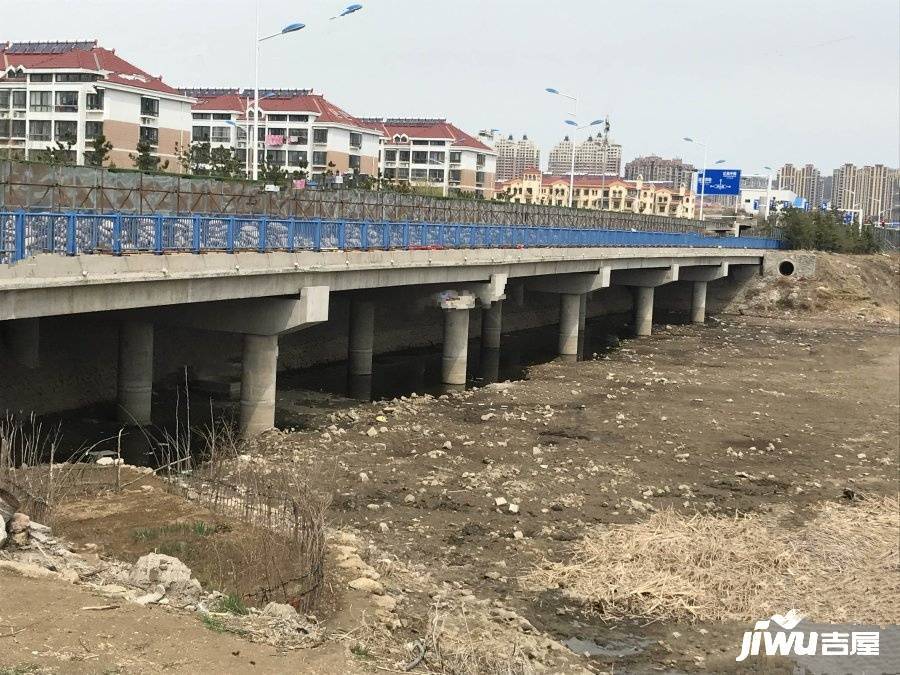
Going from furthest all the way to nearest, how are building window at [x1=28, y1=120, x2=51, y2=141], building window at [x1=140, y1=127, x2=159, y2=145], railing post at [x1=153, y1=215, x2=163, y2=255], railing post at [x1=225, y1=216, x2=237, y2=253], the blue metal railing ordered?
building window at [x1=140, y1=127, x2=159, y2=145]
building window at [x1=28, y1=120, x2=51, y2=141]
railing post at [x1=225, y1=216, x2=237, y2=253]
railing post at [x1=153, y1=215, x2=163, y2=255]
the blue metal railing

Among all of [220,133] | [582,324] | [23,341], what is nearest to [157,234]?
[23,341]

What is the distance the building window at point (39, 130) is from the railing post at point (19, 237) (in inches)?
2580

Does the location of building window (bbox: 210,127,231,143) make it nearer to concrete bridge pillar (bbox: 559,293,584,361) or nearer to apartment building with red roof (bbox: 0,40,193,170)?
apartment building with red roof (bbox: 0,40,193,170)

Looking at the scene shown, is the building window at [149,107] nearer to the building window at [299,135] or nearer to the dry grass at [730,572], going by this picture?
the building window at [299,135]

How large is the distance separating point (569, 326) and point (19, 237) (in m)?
28.6

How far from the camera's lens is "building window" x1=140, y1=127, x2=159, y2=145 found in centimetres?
7828

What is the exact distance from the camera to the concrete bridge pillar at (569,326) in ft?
136

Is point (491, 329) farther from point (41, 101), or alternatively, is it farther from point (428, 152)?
point (428, 152)

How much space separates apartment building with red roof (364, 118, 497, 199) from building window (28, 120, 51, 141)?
47.1m

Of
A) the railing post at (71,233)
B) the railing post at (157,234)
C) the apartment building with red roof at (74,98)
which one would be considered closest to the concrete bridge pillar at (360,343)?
the railing post at (157,234)

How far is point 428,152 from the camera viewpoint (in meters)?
120

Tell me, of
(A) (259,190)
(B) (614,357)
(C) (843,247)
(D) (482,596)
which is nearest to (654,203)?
(C) (843,247)

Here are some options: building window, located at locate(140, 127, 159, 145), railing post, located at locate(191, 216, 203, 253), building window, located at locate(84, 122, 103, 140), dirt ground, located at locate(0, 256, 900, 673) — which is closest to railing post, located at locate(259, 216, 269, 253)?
railing post, located at locate(191, 216, 203, 253)

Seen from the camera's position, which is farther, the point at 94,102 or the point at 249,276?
the point at 94,102
